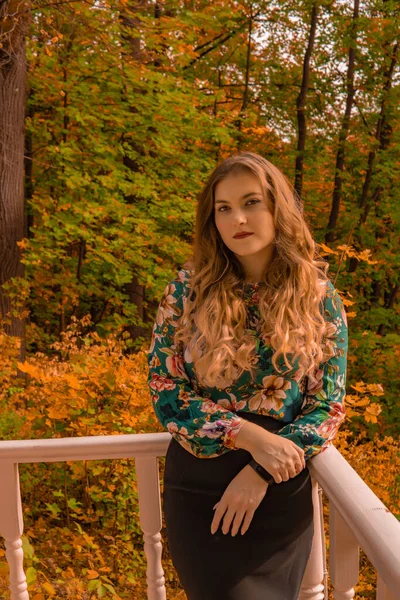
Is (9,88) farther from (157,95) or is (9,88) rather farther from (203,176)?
(203,176)

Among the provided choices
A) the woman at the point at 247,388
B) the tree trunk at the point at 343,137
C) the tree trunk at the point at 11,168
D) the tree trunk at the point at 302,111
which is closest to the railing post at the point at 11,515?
the woman at the point at 247,388

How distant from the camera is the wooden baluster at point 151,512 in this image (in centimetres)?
192

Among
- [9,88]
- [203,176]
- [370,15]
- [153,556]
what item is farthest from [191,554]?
[370,15]

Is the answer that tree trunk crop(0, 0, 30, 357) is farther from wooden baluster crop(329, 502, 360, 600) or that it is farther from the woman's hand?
wooden baluster crop(329, 502, 360, 600)

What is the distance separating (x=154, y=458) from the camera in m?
1.93

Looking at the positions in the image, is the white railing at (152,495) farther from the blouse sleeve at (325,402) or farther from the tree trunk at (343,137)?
the tree trunk at (343,137)

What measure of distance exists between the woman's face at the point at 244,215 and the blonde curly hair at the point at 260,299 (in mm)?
25

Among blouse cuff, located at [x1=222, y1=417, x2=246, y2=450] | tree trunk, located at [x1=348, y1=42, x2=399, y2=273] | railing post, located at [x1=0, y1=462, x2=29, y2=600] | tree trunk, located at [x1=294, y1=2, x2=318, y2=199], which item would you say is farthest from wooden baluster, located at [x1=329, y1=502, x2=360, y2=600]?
tree trunk, located at [x1=294, y1=2, x2=318, y2=199]

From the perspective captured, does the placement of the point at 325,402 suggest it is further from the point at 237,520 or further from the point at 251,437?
the point at 237,520

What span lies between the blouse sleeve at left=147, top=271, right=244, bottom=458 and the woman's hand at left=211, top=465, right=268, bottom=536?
97mm

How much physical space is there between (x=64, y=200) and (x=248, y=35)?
566cm

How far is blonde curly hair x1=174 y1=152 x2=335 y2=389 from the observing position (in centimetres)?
178

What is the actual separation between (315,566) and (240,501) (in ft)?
1.14

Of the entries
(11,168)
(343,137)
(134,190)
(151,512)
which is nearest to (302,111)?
(343,137)
